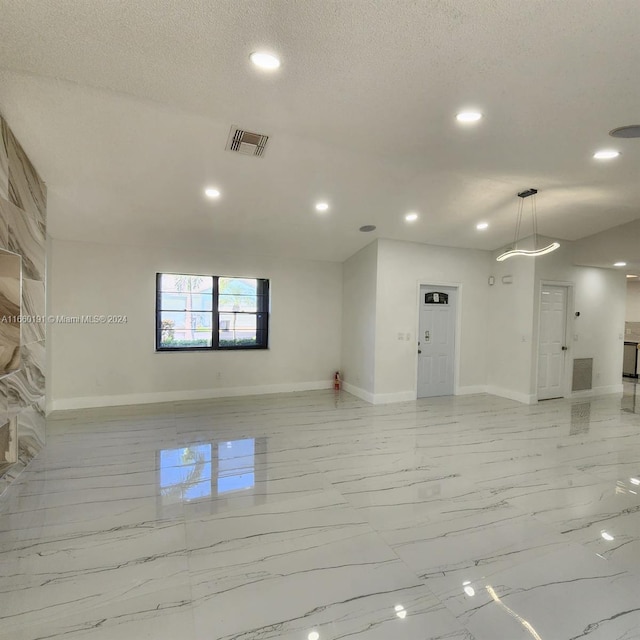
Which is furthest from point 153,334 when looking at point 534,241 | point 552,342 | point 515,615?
point 552,342

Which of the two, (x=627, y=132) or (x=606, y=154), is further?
(x=606, y=154)

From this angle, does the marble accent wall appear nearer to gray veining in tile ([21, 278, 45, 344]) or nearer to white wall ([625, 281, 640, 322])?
gray veining in tile ([21, 278, 45, 344])

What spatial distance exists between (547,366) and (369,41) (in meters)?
6.39

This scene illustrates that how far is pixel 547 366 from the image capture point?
6.57m

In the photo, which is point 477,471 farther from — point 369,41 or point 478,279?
point 478,279

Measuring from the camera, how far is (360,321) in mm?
6457

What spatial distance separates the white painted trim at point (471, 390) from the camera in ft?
22.2

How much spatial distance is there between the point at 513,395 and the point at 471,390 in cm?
71

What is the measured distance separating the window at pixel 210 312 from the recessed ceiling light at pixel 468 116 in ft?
14.5

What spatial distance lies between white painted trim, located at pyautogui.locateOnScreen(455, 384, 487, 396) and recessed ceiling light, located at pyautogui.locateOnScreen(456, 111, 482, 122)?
16.6ft

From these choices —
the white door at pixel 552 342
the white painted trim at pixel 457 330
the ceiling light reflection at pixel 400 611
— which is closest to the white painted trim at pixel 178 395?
the white painted trim at pixel 457 330

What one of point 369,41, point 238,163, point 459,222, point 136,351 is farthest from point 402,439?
point 136,351

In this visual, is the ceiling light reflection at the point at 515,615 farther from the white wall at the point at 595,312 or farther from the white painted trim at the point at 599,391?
the white painted trim at the point at 599,391

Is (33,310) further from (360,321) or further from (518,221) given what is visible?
(518,221)
